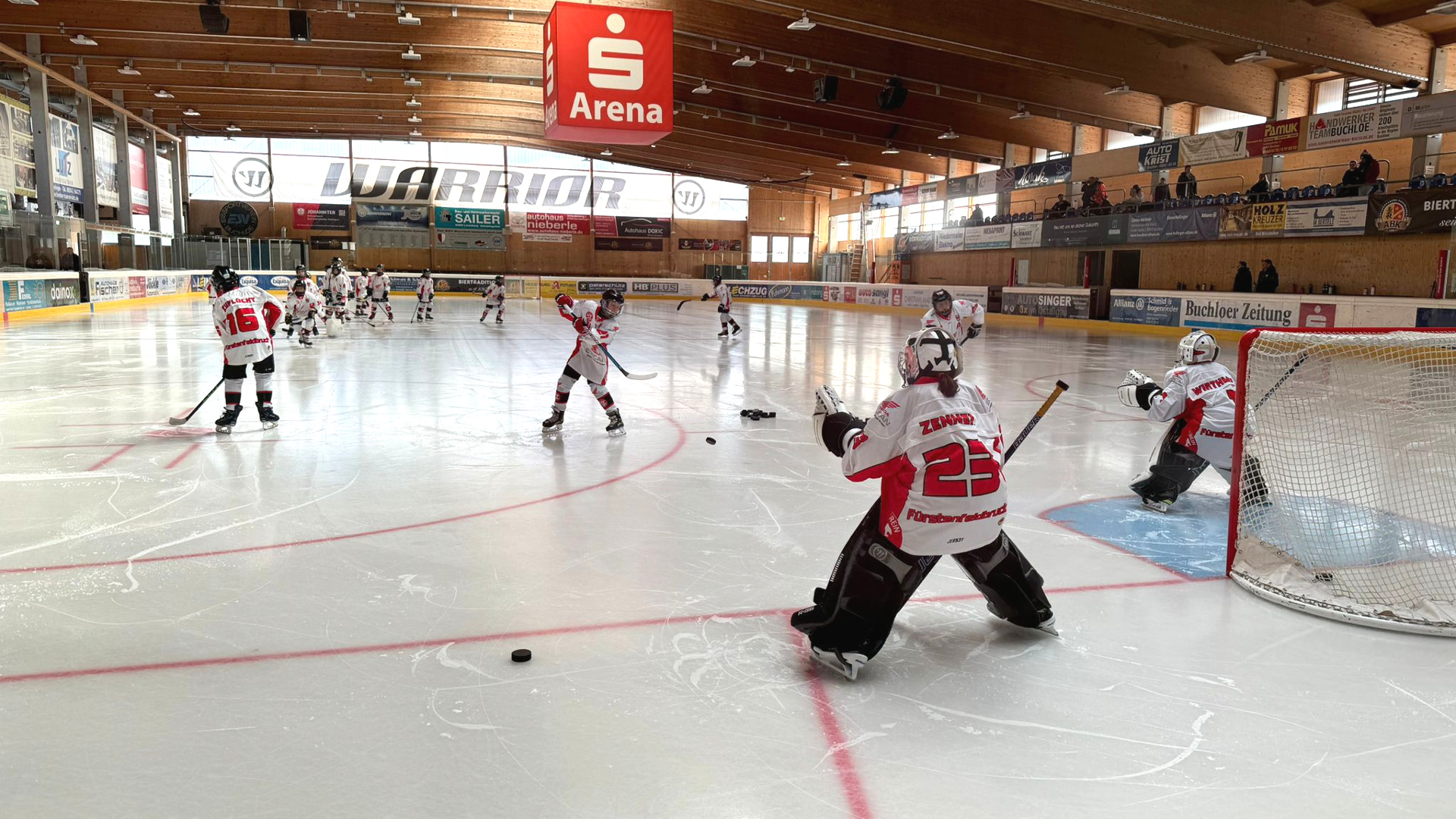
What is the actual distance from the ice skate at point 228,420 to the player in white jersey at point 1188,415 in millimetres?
7165

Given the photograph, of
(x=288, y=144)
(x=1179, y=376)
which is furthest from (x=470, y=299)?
(x=1179, y=376)

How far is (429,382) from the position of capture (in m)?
11.3

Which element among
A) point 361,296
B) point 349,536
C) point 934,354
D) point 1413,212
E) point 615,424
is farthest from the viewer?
point 361,296

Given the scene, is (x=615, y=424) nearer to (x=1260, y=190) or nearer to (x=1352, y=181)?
(x=1352, y=181)

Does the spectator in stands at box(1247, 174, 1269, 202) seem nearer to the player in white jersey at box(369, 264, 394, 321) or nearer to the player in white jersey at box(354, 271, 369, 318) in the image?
the player in white jersey at box(369, 264, 394, 321)

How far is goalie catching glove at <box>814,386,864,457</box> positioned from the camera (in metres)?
3.45


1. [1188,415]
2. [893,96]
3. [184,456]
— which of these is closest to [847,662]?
[1188,415]

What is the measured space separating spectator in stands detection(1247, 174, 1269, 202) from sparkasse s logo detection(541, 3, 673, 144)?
15889mm

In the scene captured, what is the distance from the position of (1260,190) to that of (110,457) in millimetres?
23277

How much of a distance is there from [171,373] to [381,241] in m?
28.7

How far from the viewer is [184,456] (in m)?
6.96

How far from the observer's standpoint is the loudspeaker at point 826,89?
21062mm

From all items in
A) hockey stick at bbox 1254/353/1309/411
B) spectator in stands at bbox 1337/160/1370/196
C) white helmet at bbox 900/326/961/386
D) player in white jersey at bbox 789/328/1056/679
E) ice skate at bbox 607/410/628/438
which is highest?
spectator in stands at bbox 1337/160/1370/196

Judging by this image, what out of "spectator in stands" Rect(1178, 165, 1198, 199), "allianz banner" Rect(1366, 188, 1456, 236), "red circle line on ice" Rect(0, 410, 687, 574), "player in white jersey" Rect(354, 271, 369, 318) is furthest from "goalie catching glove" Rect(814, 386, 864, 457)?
"spectator in stands" Rect(1178, 165, 1198, 199)
